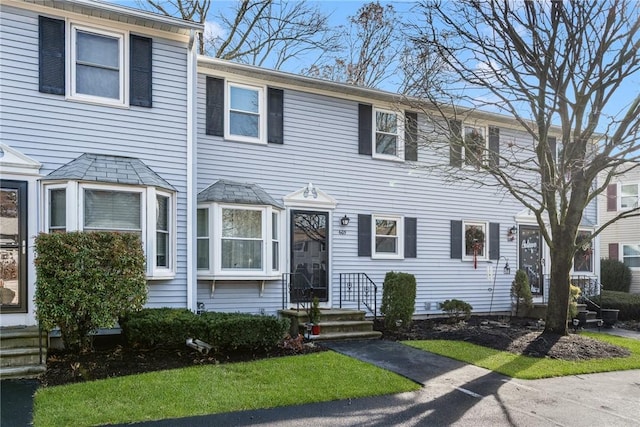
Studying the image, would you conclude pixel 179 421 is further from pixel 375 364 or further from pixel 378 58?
pixel 378 58

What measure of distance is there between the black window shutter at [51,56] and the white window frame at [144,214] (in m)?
1.68

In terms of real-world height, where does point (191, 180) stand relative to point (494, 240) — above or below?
above

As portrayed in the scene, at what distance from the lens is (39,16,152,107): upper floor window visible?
7902mm

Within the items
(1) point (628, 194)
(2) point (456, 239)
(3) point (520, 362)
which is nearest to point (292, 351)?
(3) point (520, 362)

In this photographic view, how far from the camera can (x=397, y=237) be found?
12148mm

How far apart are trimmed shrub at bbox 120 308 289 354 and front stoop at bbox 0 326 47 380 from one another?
3.93 feet

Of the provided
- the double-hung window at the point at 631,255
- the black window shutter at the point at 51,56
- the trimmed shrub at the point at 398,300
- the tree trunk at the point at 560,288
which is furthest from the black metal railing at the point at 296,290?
the double-hung window at the point at 631,255

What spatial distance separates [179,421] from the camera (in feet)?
16.1

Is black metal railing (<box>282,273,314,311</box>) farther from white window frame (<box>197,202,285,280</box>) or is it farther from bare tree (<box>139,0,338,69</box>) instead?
bare tree (<box>139,0,338,69</box>)

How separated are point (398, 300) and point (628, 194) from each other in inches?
607

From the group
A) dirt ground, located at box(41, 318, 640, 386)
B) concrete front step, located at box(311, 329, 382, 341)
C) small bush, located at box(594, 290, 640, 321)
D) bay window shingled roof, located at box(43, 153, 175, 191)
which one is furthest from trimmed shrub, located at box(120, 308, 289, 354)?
small bush, located at box(594, 290, 640, 321)

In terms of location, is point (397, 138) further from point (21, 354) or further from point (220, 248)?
point (21, 354)

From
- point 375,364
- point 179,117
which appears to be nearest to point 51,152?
point 179,117

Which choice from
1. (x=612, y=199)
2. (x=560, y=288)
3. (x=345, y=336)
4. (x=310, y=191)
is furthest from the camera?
(x=612, y=199)
